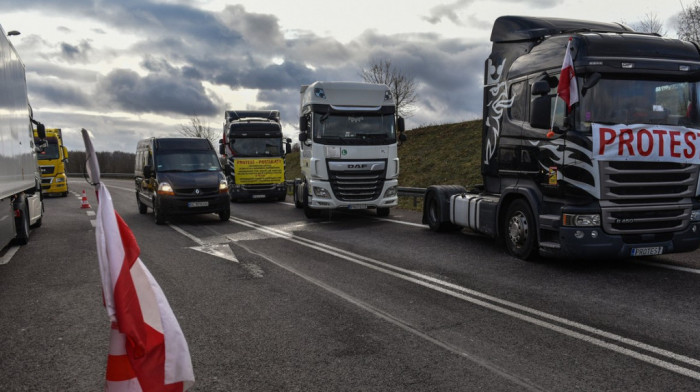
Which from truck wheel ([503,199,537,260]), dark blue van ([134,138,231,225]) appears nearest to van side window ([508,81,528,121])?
truck wheel ([503,199,537,260])

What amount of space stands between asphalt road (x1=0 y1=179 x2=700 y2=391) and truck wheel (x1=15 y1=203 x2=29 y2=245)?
612 millimetres

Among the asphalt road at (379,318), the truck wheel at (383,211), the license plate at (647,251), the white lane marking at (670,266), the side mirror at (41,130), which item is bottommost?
the asphalt road at (379,318)

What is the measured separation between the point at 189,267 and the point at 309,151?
20.8ft

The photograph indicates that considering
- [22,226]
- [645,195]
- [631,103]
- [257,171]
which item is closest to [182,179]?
[22,226]

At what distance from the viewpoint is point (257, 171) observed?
20.9m

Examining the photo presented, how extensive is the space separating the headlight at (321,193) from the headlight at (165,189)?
353 centimetres

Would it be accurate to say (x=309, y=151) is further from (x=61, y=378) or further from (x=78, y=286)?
(x=61, y=378)

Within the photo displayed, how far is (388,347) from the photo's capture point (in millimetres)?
4559

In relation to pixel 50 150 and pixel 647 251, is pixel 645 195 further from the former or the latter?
pixel 50 150

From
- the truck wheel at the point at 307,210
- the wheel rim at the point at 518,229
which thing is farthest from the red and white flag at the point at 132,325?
the truck wheel at the point at 307,210

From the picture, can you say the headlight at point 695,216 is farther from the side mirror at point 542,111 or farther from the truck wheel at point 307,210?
the truck wheel at point 307,210

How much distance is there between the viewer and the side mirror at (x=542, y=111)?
7.46 m

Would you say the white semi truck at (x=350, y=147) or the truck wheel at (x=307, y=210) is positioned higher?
the white semi truck at (x=350, y=147)

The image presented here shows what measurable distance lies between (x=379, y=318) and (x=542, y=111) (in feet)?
12.9
